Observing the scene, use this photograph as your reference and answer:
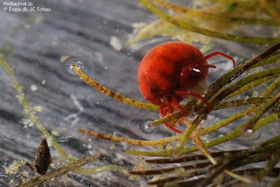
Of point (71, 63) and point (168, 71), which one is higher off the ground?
point (71, 63)

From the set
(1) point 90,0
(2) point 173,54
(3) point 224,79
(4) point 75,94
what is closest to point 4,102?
(4) point 75,94

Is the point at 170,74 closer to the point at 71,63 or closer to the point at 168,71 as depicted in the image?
the point at 168,71

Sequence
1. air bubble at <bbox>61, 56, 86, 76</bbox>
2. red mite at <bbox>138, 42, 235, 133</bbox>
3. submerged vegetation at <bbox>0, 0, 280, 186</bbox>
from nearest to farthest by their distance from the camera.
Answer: submerged vegetation at <bbox>0, 0, 280, 186</bbox>
red mite at <bbox>138, 42, 235, 133</bbox>
air bubble at <bbox>61, 56, 86, 76</bbox>

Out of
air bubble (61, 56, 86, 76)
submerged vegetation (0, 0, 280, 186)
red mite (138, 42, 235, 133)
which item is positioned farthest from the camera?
air bubble (61, 56, 86, 76)

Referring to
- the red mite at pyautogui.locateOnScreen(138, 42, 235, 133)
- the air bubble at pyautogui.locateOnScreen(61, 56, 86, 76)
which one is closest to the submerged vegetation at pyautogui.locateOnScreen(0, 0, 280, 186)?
the red mite at pyautogui.locateOnScreen(138, 42, 235, 133)

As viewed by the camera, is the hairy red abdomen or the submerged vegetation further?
the hairy red abdomen

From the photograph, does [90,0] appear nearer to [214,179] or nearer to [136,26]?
[136,26]

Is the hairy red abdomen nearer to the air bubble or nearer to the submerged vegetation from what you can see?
the submerged vegetation

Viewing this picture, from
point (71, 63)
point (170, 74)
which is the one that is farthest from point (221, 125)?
point (71, 63)
